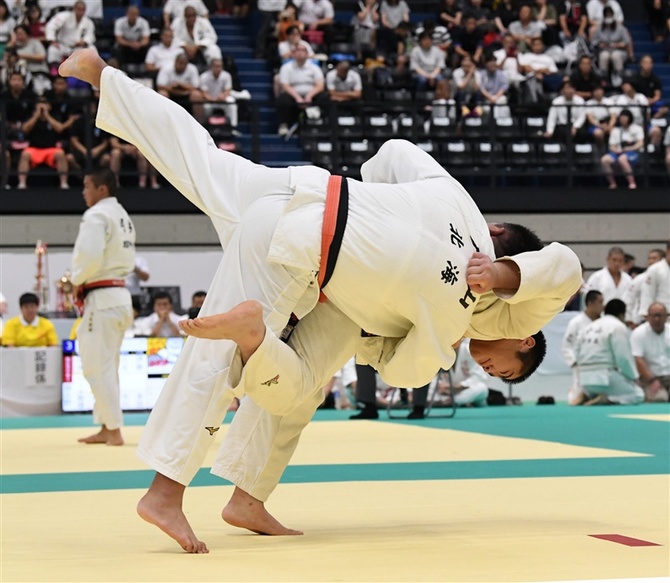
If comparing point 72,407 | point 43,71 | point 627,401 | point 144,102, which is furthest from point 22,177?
point 144,102

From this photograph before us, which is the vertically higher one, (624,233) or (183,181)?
(183,181)

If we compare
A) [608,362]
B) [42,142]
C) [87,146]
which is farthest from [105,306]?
[42,142]

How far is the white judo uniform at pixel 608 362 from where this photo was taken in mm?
11508

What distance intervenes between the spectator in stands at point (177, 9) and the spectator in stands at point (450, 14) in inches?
144

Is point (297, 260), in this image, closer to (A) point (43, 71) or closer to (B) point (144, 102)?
(B) point (144, 102)

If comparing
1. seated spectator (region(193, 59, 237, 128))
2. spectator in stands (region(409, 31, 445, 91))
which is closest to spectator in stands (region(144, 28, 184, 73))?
seated spectator (region(193, 59, 237, 128))

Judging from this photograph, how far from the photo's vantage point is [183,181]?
10.9 feet

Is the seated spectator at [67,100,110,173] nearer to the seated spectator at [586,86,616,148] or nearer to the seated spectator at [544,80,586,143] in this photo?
the seated spectator at [544,80,586,143]

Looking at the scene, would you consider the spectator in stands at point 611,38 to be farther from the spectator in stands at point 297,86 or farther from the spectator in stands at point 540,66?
the spectator in stands at point 297,86

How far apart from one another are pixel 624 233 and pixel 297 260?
13.1m

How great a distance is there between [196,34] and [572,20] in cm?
600

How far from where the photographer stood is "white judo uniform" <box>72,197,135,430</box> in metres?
7.03

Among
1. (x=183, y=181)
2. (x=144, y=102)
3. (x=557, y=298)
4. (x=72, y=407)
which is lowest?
(x=72, y=407)

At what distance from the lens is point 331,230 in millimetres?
3160
